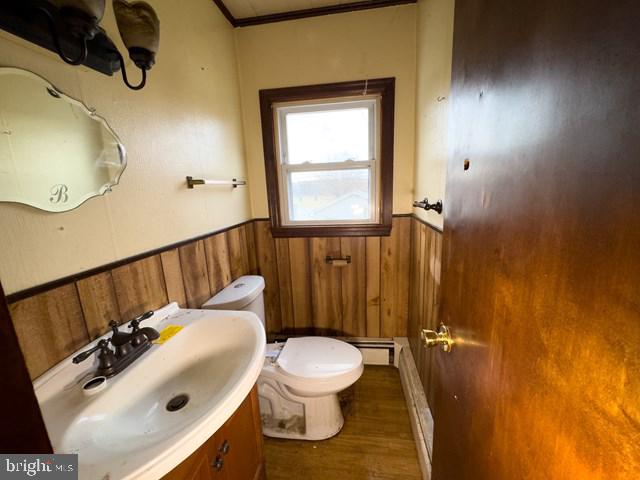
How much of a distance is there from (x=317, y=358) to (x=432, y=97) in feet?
4.86

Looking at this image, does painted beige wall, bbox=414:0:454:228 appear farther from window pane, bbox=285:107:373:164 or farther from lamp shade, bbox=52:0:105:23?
lamp shade, bbox=52:0:105:23

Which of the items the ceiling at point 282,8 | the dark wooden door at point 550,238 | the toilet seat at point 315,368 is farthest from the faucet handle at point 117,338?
the ceiling at point 282,8

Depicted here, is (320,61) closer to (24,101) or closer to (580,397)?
(24,101)

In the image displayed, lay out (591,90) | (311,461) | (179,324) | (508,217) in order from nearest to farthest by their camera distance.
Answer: (591,90)
(508,217)
(179,324)
(311,461)

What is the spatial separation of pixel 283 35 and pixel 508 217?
6.15ft

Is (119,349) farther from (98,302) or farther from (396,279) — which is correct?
(396,279)

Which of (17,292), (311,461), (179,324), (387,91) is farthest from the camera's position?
(387,91)

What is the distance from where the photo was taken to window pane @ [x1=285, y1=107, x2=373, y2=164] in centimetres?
182

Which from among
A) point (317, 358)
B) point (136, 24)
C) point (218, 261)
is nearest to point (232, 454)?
point (317, 358)

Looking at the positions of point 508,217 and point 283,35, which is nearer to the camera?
point 508,217

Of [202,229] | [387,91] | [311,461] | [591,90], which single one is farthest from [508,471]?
[387,91]

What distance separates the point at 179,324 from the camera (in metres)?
1.01

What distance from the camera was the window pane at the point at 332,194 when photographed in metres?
1.88

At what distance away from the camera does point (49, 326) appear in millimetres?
700
